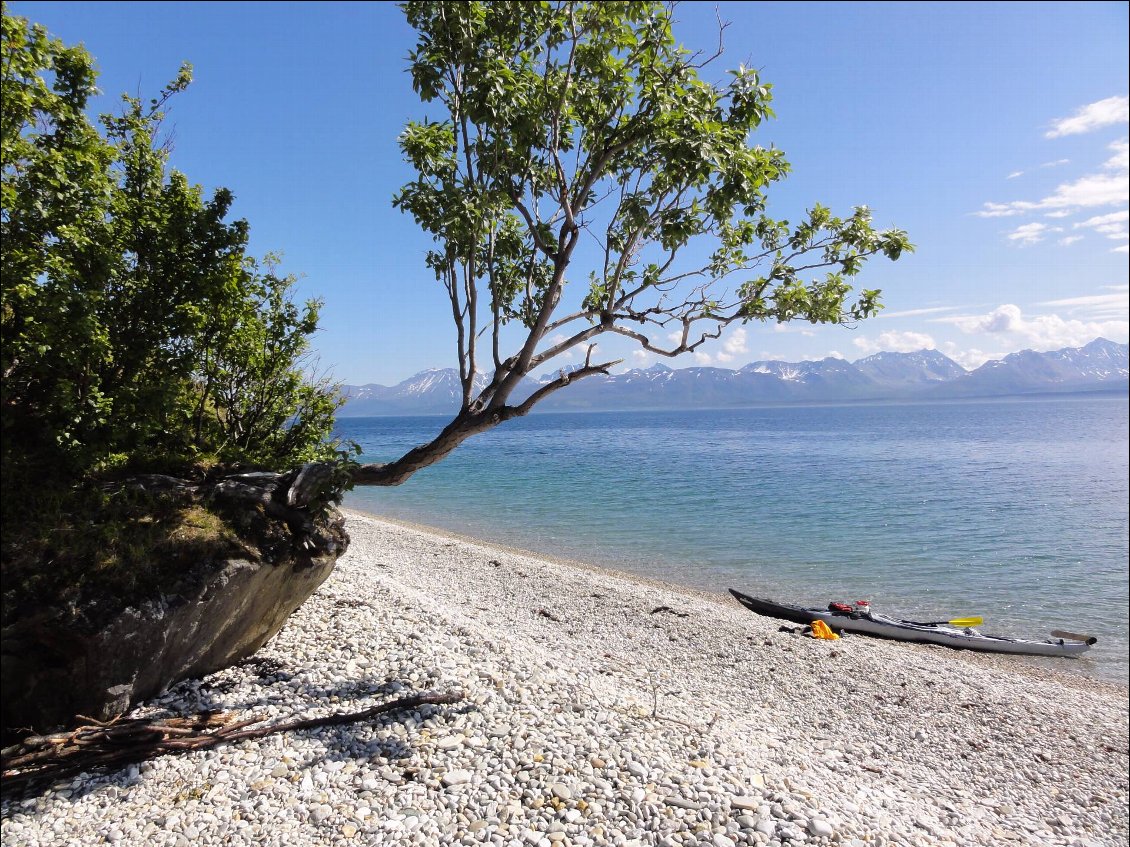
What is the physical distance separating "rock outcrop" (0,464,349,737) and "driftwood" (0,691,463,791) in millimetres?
346

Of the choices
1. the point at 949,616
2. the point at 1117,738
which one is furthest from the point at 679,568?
the point at 1117,738

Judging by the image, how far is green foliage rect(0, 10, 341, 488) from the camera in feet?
22.7

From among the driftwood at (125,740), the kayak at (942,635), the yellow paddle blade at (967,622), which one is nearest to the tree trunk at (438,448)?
the driftwood at (125,740)

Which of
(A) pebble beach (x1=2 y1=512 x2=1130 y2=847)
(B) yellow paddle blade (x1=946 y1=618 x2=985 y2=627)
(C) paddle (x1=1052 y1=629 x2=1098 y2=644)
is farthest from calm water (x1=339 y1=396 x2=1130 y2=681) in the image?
(A) pebble beach (x1=2 y1=512 x2=1130 y2=847)

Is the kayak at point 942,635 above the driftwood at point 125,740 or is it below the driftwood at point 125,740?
below

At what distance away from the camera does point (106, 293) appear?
7766 millimetres

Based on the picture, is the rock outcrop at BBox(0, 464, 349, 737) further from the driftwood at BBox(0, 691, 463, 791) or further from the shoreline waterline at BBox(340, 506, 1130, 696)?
the shoreline waterline at BBox(340, 506, 1130, 696)

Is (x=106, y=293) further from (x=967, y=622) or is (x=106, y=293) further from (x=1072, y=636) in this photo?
(x=1072, y=636)

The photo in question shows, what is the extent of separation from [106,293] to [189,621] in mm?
4175

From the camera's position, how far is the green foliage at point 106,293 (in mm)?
6914

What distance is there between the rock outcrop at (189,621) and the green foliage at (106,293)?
3.42ft

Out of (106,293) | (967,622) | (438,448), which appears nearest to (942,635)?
(967,622)

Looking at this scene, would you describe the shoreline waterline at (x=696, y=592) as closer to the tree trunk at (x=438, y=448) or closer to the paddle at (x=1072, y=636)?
the paddle at (x=1072, y=636)

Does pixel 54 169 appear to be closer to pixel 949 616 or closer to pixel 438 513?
pixel 949 616
